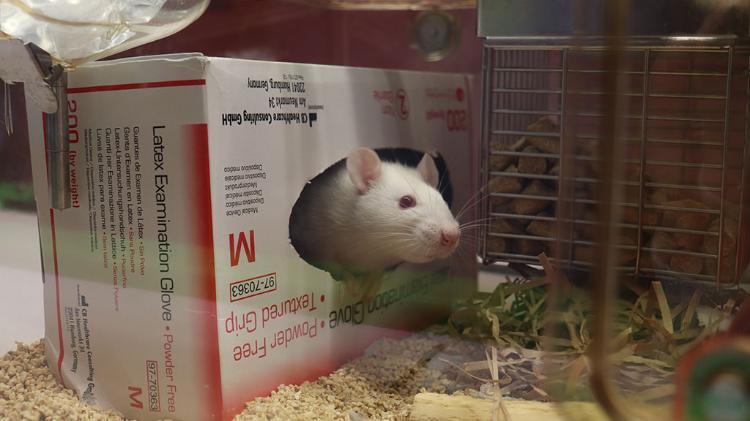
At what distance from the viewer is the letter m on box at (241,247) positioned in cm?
95

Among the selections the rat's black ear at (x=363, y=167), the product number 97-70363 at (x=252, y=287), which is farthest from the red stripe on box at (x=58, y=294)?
the rat's black ear at (x=363, y=167)

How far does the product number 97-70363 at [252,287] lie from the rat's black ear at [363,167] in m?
0.22

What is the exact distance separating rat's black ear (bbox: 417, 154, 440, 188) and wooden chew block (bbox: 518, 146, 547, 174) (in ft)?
0.48

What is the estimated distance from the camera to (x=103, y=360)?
103cm

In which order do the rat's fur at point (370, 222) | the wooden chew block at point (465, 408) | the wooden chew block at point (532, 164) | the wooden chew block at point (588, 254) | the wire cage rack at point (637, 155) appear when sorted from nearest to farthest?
1. the wooden chew block at point (588, 254)
2. the wire cage rack at point (637, 155)
3. the wooden chew block at point (465, 408)
4. the rat's fur at point (370, 222)
5. the wooden chew block at point (532, 164)

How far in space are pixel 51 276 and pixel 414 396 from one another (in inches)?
21.5

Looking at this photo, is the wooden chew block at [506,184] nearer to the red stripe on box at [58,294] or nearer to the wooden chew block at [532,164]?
the wooden chew block at [532,164]

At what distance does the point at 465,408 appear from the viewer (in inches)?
36.8

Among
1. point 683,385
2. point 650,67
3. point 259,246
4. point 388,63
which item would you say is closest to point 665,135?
point 650,67

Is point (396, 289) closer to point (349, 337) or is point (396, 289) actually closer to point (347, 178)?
point (349, 337)

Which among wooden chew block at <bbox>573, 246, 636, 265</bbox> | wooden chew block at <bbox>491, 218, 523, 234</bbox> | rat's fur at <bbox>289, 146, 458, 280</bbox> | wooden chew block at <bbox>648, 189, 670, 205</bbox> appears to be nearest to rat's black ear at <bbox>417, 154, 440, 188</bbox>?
rat's fur at <bbox>289, 146, 458, 280</bbox>

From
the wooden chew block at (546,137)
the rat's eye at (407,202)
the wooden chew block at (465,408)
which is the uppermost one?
the wooden chew block at (546,137)

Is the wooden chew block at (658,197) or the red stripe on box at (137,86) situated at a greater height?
the red stripe on box at (137,86)

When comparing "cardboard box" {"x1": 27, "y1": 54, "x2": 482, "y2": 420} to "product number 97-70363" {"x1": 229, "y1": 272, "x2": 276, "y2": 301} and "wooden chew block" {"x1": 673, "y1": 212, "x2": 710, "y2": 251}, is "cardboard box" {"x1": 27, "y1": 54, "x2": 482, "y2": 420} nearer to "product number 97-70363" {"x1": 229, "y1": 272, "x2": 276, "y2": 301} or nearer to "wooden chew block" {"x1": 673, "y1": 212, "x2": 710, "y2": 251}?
"product number 97-70363" {"x1": 229, "y1": 272, "x2": 276, "y2": 301}
